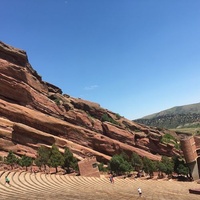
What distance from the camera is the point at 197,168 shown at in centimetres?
5094

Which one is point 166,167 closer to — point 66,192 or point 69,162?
point 69,162

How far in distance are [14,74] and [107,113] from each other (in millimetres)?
30708

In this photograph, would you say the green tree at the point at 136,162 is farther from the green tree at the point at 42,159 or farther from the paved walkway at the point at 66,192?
the paved walkway at the point at 66,192

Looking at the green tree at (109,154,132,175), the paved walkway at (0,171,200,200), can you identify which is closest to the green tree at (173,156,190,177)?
the green tree at (109,154,132,175)

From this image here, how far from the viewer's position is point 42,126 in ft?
174

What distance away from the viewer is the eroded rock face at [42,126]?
165 feet

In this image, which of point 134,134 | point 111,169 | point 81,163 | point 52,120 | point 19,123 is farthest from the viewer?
point 134,134

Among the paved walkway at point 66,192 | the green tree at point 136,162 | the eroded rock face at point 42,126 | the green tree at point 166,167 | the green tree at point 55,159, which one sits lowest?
the paved walkway at point 66,192

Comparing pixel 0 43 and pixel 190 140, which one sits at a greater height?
pixel 0 43

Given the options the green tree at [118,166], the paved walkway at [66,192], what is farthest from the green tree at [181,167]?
the paved walkway at [66,192]

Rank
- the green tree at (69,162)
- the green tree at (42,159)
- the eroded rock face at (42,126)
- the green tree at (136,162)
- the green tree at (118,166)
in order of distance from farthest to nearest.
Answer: the green tree at (136,162) → the eroded rock face at (42,126) → the green tree at (118,166) → the green tree at (69,162) → the green tree at (42,159)

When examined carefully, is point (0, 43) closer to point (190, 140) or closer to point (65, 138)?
point (65, 138)

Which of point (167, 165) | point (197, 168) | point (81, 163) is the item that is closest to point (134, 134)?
point (167, 165)

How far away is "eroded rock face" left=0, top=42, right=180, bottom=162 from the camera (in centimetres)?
5034
